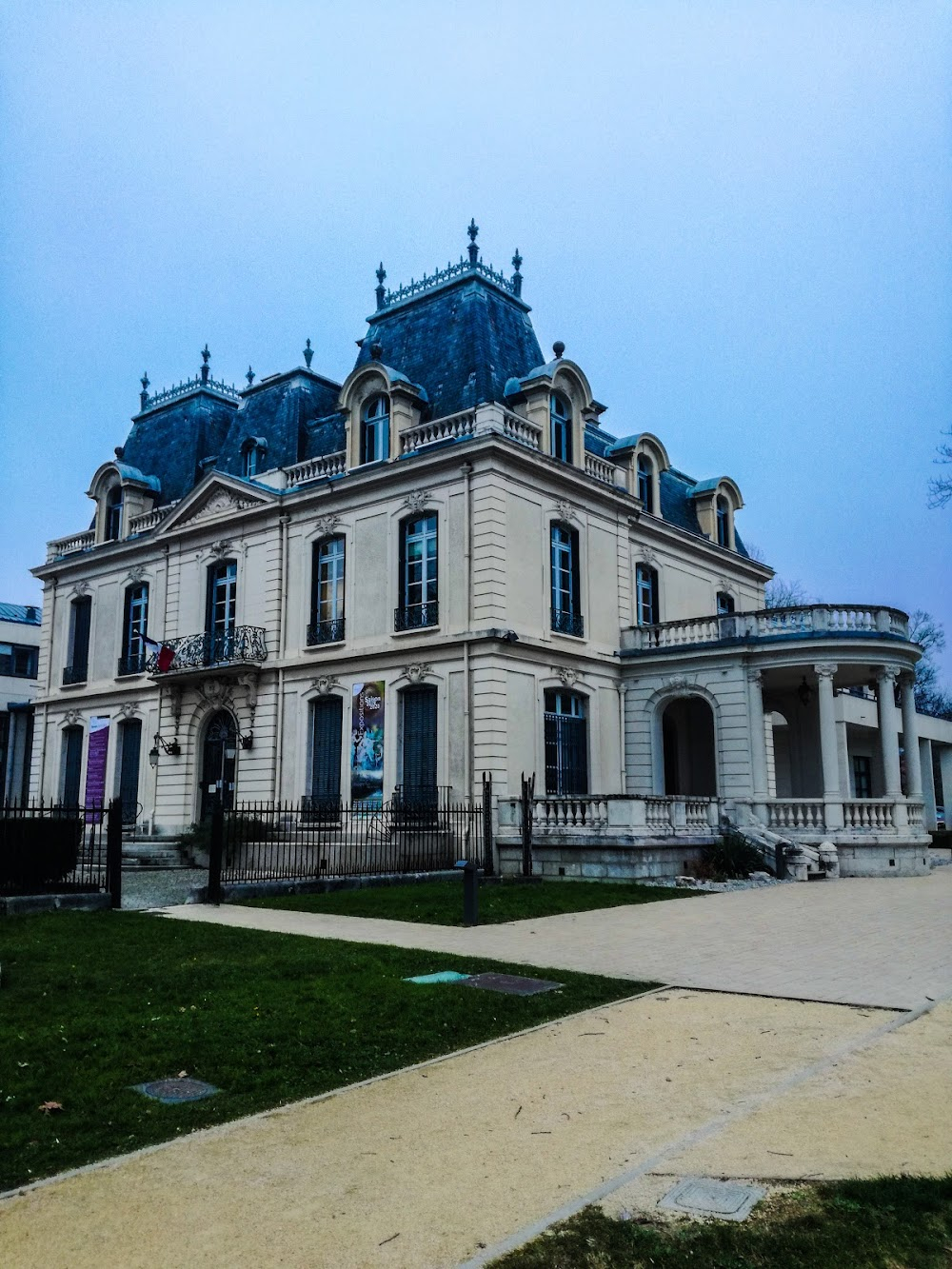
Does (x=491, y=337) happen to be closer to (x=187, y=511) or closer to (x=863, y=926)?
(x=187, y=511)

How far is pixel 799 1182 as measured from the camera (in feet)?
14.3

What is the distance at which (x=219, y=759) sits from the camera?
97.9 ft

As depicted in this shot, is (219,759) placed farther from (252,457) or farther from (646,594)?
(646,594)

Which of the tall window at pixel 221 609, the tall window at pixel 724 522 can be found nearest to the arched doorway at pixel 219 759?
the tall window at pixel 221 609

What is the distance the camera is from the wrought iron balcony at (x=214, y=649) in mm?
28562

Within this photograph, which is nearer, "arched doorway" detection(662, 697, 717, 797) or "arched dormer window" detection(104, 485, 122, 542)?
"arched doorway" detection(662, 697, 717, 797)

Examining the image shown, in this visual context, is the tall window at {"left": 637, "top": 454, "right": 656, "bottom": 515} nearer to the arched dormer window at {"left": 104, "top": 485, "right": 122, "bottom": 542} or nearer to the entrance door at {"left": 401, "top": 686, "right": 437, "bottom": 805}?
the entrance door at {"left": 401, "top": 686, "right": 437, "bottom": 805}

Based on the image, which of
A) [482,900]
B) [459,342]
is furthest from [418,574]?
[482,900]

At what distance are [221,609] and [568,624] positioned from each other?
10.5 meters

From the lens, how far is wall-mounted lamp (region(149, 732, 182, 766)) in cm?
3019

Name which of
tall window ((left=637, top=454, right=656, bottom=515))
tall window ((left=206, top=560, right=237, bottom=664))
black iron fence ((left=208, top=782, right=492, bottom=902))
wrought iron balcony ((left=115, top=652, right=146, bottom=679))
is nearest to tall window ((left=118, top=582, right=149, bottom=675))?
wrought iron balcony ((left=115, top=652, right=146, bottom=679))

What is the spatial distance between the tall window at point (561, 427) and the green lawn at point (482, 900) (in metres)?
11.7

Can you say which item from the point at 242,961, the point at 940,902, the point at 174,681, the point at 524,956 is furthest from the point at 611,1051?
the point at 174,681

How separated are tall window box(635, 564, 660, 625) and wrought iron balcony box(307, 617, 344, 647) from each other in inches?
331
